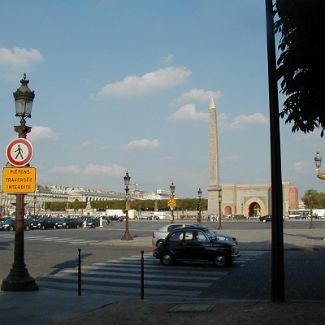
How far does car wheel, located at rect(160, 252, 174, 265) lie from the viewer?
21828 millimetres

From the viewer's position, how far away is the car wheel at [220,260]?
21.1 meters

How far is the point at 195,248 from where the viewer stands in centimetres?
2161

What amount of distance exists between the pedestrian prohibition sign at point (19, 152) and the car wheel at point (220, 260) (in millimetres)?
9355

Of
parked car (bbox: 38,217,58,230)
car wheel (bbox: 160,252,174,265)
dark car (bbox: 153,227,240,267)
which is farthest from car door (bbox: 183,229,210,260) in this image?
parked car (bbox: 38,217,58,230)

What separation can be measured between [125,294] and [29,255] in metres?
14.4

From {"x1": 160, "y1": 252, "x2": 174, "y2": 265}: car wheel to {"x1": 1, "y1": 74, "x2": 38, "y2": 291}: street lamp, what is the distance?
8.42 meters

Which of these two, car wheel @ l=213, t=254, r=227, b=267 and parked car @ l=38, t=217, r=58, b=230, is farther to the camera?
parked car @ l=38, t=217, r=58, b=230

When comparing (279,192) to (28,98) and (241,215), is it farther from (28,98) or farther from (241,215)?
(241,215)

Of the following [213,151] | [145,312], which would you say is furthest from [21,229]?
[213,151]

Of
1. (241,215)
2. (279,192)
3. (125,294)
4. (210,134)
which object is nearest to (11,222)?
(210,134)

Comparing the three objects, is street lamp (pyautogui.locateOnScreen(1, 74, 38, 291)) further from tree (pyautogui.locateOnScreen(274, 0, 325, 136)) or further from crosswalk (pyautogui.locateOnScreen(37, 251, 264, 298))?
tree (pyautogui.locateOnScreen(274, 0, 325, 136))

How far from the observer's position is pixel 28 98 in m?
14.9

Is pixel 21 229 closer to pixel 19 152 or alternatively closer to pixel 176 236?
pixel 19 152

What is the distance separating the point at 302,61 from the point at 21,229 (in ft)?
27.4
